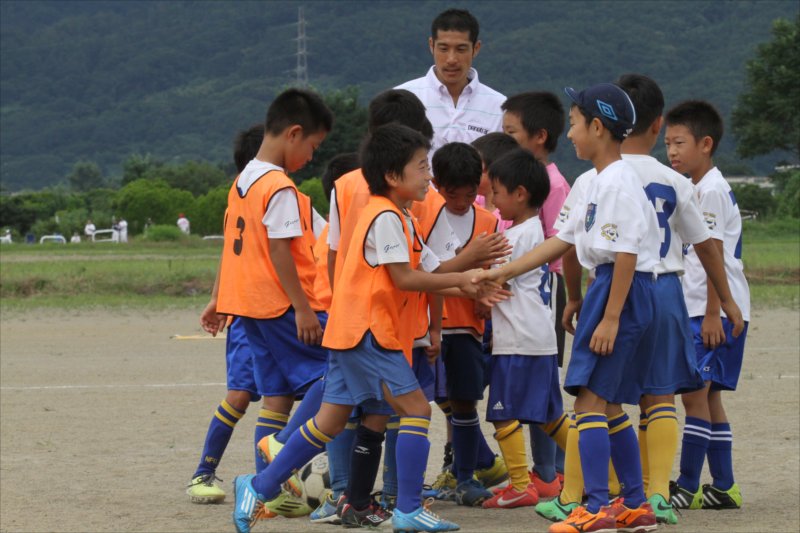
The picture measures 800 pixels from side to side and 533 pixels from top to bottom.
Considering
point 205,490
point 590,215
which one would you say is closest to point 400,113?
point 590,215

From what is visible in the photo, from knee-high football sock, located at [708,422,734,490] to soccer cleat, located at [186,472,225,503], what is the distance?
234 cm

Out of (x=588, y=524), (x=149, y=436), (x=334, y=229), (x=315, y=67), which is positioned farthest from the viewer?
(x=315, y=67)

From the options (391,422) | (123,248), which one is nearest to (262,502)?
(391,422)

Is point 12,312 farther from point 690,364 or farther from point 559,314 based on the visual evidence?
point 690,364

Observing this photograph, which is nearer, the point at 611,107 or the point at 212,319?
the point at 611,107

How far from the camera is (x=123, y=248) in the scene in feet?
113

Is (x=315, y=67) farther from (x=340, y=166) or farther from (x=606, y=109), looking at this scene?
(x=606, y=109)

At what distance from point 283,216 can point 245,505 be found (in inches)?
49.4

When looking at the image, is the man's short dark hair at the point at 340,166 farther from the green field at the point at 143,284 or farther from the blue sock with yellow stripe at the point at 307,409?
the green field at the point at 143,284

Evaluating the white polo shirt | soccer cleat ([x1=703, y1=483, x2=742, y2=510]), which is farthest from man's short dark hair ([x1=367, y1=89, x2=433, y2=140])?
soccer cleat ([x1=703, y1=483, x2=742, y2=510])

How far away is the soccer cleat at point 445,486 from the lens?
6203 millimetres

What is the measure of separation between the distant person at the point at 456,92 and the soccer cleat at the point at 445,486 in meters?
1.70

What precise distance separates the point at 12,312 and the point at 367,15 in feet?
593

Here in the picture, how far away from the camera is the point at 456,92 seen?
6.88 m
